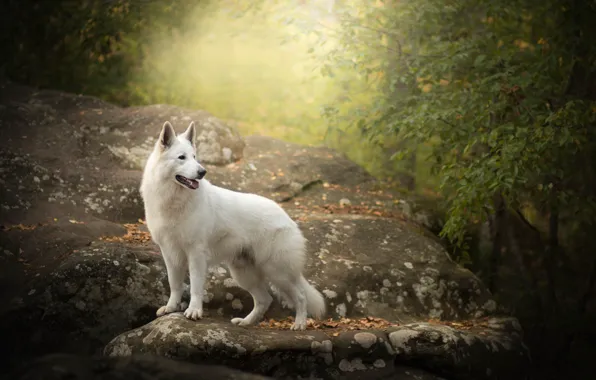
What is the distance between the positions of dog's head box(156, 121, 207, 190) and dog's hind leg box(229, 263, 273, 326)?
1.06 m

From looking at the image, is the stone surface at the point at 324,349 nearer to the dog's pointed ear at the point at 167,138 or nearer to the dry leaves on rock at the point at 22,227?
the dog's pointed ear at the point at 167,138

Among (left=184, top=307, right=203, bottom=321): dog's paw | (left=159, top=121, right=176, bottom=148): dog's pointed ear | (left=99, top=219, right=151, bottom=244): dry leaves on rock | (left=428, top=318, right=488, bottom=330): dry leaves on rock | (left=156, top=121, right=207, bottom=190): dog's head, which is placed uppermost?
(left=159, top=121, right=176, bottom=148): dog's pointed ear

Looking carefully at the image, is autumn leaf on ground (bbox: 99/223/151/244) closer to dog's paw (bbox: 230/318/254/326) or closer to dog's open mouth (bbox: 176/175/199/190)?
dog's paw (bbox: 230/318/254/326)

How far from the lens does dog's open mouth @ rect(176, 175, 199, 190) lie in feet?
14.7

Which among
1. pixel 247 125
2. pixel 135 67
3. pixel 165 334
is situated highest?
pixel 135 67

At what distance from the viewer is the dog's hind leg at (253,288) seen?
5.13m

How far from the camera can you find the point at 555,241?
8.06 m

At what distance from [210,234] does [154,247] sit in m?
1.37

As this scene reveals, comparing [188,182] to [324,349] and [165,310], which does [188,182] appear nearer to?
[165,310]

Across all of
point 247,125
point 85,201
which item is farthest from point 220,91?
point 85,201

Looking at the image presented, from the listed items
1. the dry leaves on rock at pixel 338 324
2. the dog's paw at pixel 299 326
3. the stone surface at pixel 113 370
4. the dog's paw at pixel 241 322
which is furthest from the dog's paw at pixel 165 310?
the stone surface at pixel 113 370

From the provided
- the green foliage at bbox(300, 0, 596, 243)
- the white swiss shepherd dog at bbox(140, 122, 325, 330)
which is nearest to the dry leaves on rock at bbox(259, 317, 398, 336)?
the white swiss shepherd dog at bbox(140, 122, 325, 330)

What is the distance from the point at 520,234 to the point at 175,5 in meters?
7.43

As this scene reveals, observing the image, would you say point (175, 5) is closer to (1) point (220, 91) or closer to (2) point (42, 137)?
(1) point (220, 91)
